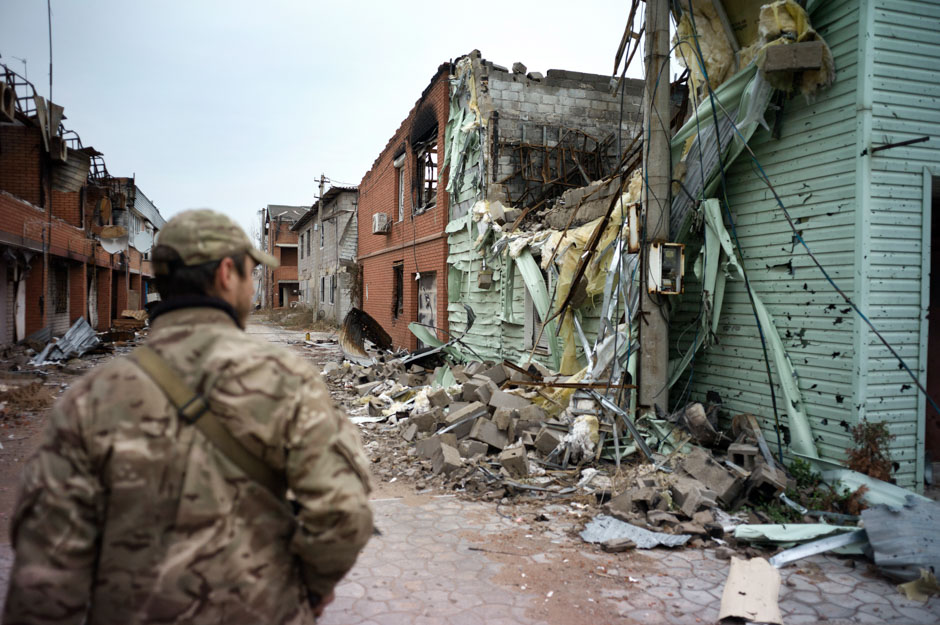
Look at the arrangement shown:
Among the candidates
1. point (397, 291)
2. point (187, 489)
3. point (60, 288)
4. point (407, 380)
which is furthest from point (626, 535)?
point (60, 288)

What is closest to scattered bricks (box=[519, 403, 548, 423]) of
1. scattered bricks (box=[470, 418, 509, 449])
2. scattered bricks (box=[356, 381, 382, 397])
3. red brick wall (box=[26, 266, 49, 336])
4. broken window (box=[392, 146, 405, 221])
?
scattered bricks (box=[470, 418, 509, 449])

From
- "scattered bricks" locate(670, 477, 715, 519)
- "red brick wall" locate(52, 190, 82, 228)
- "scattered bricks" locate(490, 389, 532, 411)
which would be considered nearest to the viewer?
"scattered bricks" locate(670, 477, 715, 519)

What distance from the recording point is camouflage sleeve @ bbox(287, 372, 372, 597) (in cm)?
150

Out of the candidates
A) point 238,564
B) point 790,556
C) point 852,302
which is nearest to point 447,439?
point 790,556

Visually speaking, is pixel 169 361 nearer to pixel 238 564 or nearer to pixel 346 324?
pixel 238 564

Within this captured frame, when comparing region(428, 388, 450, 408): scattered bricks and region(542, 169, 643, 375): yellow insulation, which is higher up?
region(542, 169, 643, 375): yellow insulation

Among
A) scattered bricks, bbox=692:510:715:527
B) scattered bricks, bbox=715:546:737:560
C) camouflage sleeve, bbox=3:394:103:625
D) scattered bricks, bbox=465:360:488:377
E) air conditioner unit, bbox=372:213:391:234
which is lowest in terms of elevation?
scattered bricks, bbox=715:546:737:560

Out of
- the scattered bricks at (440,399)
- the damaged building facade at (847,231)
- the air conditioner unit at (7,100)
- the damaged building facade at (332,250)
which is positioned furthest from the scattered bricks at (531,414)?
the damaged building facade at (332,250)

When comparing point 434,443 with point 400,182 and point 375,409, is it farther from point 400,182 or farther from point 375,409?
point 400,182

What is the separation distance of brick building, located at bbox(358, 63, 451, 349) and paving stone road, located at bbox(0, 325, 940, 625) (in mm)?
8418

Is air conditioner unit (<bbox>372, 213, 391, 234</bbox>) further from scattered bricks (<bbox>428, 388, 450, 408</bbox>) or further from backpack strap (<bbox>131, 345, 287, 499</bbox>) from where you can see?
backpack strap (<bbox>131, 345, 287, 499</bbox>)

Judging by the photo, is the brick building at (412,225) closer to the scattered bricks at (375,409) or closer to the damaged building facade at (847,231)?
the scattered bricks at (375,409)

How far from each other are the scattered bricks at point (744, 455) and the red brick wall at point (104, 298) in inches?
929

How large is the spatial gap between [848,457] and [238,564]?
16.4 ft
